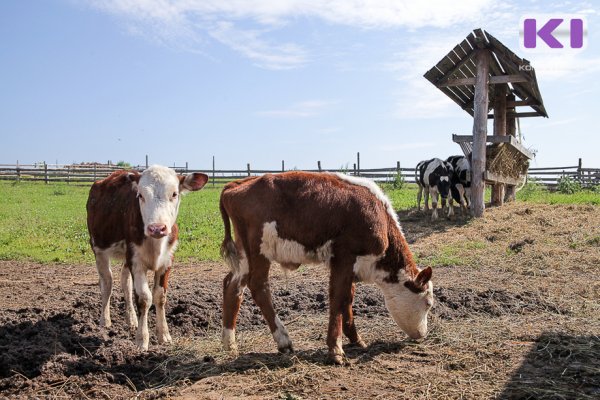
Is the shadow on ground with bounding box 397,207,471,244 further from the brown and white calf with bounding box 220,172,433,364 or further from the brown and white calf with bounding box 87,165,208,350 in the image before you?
the brown and white calf with bounding box 87,165,208,350

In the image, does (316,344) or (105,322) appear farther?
(105,322)

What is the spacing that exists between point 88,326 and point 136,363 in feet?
4.43

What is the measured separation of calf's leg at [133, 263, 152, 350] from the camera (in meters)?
6.23

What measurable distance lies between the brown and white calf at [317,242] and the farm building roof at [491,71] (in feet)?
36.0

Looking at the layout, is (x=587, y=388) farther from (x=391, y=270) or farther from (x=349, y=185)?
(x=349, y=185)

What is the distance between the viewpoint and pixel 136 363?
5391 millimetres

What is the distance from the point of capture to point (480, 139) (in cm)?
1531

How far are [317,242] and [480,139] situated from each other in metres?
10.9

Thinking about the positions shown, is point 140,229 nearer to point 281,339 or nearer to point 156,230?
→ point 156,230

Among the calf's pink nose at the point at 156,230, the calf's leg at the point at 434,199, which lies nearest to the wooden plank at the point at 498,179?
the calf's leg at the point at 434,199

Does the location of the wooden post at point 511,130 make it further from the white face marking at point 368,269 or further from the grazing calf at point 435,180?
the white face marking at point 368,269

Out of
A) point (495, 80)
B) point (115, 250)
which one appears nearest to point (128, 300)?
point (115, 250)

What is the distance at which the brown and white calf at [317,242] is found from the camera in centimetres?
559

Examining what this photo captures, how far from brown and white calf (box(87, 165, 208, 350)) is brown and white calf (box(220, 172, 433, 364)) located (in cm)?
77
